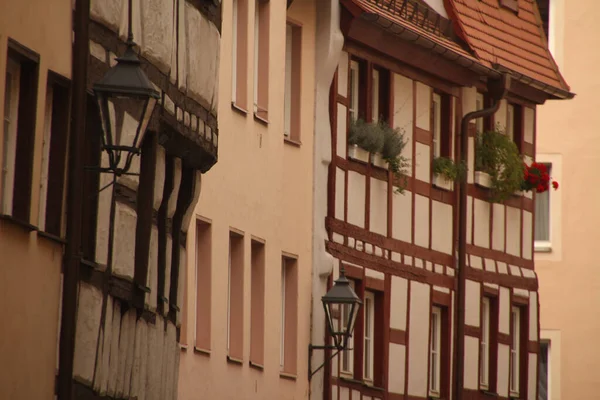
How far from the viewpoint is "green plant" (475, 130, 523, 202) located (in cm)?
2991

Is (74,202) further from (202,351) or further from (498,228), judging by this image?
(498,228)

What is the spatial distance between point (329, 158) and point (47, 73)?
10967mm

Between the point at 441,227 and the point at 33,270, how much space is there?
15815mm

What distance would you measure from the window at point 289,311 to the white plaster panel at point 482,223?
6.92 m

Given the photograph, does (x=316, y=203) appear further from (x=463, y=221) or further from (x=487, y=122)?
(x=487, y=122)

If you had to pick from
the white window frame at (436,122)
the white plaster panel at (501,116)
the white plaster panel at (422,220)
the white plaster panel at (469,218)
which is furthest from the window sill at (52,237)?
the white plaster panel at (501,116)

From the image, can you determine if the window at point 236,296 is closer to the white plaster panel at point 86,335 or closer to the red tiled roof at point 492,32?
the red tiled roof at point 492,32

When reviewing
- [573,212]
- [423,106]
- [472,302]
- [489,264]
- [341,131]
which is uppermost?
[573,212]

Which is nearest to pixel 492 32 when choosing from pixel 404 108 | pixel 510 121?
pixel 510 121

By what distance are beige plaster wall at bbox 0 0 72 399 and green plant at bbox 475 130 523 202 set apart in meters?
16.8

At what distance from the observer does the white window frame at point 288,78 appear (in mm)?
23391

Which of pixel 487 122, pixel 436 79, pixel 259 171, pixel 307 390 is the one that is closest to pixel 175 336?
pixel 259 171

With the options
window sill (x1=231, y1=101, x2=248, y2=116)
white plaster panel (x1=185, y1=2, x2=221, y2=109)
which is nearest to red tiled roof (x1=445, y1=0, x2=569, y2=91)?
window sill (x1=231, y1=101, x2=248, y2=116)

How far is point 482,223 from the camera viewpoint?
29859 mm
